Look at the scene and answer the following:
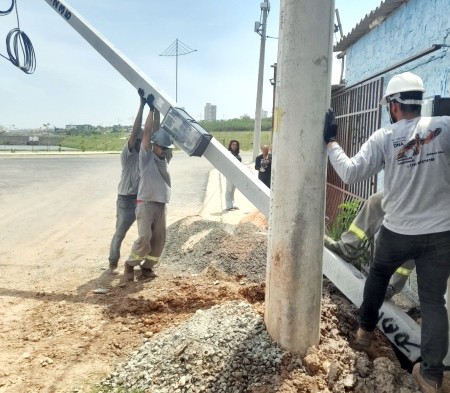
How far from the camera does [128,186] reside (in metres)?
5.61

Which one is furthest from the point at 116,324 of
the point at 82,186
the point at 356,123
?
the point at 82,186

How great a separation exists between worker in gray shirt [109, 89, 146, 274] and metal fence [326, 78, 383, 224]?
2.87m

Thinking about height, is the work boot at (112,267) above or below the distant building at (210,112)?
below

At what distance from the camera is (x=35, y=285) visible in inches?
205

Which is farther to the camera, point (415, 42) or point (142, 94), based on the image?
point (415, 42)

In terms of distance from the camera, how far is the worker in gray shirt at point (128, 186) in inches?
215

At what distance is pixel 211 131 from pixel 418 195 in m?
48.6

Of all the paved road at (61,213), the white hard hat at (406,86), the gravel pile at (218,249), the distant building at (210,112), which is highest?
the distant building at (210,112)

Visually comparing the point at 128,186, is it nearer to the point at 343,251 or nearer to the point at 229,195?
→ the point at 343,251

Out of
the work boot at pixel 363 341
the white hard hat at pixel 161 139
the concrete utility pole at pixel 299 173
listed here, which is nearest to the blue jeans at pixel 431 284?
the work boot at pixel 363 341

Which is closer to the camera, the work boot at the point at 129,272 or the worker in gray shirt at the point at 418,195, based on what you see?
the worker in gray shirt at the point at 418,195

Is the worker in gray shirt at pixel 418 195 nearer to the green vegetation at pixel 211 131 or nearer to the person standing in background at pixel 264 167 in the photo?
the person standing in background at pixel 264 167

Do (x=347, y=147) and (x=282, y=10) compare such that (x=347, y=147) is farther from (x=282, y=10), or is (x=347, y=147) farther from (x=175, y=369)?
(x=175, y=369)

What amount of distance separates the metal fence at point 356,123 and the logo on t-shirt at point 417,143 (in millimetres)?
2778
